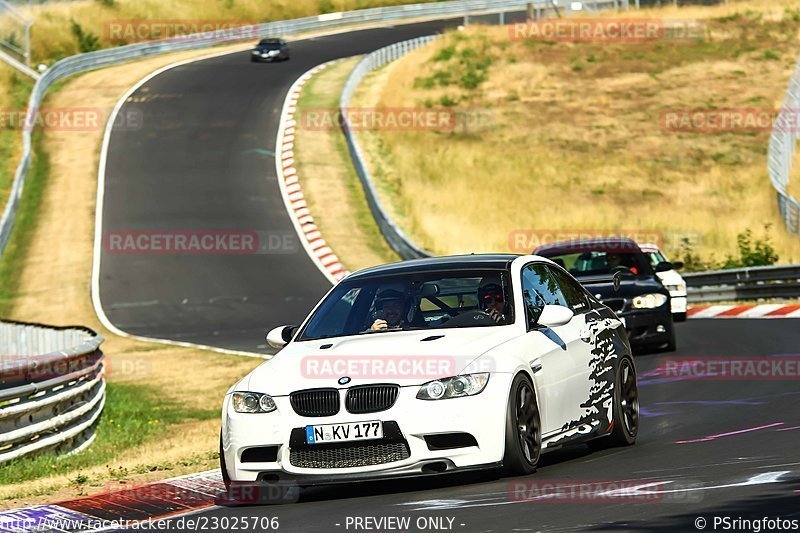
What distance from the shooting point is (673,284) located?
76.3 ft

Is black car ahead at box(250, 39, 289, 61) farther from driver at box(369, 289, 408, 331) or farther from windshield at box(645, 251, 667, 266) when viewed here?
driver at box(369, 289, 408, 331)

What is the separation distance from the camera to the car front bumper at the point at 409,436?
Result: 28.3ft

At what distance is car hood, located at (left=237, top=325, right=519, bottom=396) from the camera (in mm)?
8783

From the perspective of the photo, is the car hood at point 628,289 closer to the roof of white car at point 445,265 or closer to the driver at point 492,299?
the roof of white car at point 445,265

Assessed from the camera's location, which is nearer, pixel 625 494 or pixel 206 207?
pixel 625 494

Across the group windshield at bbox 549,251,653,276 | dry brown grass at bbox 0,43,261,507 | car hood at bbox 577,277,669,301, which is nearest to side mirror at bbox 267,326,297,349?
dry brown grass at bbox 0,43,261,507

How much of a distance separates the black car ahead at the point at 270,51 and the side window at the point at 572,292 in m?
52.2

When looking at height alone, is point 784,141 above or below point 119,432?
below

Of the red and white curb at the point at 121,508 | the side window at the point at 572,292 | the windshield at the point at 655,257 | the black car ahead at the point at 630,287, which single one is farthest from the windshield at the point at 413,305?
the windshield at the point at 655,257

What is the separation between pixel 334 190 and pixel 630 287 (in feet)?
82.1

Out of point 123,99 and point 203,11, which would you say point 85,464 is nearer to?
point 123,99

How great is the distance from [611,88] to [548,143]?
8904mm

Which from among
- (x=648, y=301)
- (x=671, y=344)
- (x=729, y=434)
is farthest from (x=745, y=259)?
(x=729, y=434)

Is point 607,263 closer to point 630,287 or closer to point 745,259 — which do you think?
point 630,287
